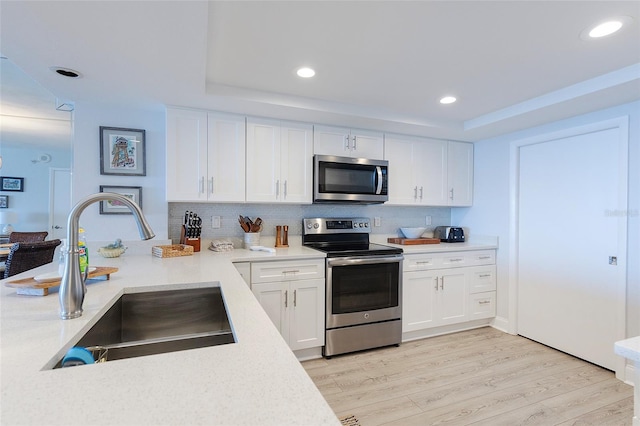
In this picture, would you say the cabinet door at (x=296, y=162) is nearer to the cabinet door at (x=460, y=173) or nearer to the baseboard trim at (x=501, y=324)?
the cabinet door at (x=460, y=173)

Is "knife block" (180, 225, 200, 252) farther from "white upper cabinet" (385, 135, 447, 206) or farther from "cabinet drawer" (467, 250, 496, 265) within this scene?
"cabinet drawer" (467, 250, 496, 265)

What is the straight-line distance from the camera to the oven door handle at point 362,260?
2.71 m

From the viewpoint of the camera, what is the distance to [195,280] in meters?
1.58

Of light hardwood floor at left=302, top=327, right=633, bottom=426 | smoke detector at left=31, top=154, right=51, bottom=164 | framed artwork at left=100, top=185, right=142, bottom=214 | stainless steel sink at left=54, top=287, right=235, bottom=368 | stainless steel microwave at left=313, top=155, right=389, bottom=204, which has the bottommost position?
light hardwood floor at left=302, top=327, right=633, bottom=426

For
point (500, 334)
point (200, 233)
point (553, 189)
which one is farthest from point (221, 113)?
point (500, 334)

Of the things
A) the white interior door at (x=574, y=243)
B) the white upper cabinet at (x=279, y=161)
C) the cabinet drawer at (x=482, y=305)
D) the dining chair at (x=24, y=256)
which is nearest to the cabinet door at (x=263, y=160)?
the white upper cabinet at (x=279, y=161)

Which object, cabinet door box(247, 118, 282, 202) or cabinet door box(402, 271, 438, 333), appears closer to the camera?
cabinet door box(247, 118, 282, 202)

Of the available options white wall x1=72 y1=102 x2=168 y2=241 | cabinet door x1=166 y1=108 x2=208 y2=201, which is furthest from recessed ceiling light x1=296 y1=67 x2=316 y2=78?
white wall x1=72 y1=102 x2=168 y2=241

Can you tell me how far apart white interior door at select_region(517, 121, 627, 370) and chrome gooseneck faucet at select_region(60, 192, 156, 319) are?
3.28 m

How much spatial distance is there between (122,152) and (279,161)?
1.33 metres

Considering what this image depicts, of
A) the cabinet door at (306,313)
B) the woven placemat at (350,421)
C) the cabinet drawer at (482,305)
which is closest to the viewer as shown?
the woven placemat at (350,421)

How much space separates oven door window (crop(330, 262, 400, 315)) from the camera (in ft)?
9.02

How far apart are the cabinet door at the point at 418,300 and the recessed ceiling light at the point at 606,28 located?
2126mm

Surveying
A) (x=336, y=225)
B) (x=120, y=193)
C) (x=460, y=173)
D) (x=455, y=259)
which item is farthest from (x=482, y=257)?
(x=120, y=193)
